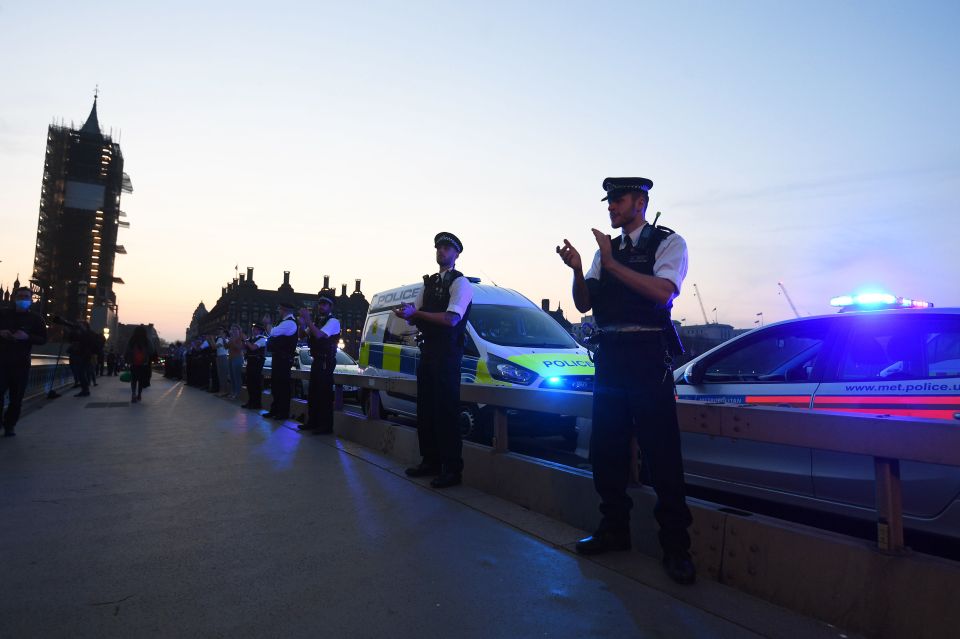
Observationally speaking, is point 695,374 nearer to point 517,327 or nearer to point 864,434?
point 864,434

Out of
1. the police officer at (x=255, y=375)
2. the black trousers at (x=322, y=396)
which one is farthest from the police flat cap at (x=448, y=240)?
the police officer at (x=255, y=375)

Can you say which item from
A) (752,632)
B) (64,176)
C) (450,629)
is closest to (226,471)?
(450,629)

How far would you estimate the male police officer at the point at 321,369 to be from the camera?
26.2 ft

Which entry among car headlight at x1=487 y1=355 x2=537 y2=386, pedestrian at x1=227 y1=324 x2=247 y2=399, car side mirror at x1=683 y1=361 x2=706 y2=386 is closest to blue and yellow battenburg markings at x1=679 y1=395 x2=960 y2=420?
car side mirror at x1=683 y1=361 x2=706 y2=386

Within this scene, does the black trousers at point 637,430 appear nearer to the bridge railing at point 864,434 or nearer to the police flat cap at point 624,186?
the bridge railing at point 864,434

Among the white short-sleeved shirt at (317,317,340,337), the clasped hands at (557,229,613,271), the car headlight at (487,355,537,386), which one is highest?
the clasped hands at (557,229,613,271)

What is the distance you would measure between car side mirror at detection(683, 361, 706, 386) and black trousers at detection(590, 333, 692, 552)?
167 cm

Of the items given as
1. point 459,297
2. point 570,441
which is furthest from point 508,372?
point 459,297

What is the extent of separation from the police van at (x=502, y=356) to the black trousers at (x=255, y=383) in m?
3.44

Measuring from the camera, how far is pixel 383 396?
9.28 meters

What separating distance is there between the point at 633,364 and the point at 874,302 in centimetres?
222

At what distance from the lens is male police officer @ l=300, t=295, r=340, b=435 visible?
799cm

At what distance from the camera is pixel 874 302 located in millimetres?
4129

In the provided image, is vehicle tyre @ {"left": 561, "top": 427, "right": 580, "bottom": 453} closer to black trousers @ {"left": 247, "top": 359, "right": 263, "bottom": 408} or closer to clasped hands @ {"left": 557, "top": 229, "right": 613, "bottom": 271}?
clasped hands @ {"left": 557, "top": 229, "right": 613, "bottom": 271}
